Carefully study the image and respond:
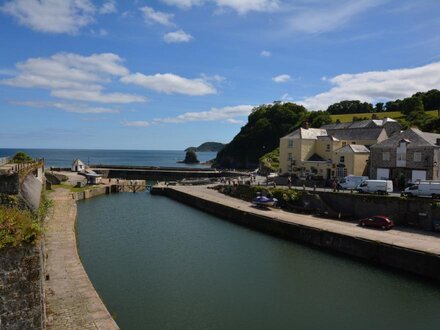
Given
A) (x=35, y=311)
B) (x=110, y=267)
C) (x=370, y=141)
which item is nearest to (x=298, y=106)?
(x=370, y=141)

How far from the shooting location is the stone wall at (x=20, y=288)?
8.62 m

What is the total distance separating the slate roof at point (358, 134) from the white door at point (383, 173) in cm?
754

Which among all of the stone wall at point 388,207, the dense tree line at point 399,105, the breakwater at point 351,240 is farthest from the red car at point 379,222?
the dense tree line at point 399,105

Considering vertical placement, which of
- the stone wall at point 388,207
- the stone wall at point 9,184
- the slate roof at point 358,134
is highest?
the slate roof at point 358,134

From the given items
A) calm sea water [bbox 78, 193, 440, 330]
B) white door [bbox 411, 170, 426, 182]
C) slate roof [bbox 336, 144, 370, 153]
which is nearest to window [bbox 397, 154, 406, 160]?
white door [bbox 411, 170, 426, 182]

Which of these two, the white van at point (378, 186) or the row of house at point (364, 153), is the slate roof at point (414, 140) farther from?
the white van at point (378, 186)

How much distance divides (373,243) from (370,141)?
24.5m

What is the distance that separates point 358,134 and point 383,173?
1015cm

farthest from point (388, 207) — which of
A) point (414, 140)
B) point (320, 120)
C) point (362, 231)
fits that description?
point (320, 120)

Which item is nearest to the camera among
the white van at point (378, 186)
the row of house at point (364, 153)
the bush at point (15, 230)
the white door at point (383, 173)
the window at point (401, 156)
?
the bush at point (15, 230)

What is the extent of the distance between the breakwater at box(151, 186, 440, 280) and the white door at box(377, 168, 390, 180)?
1148cm

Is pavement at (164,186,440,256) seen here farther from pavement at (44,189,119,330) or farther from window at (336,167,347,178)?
pavement at (44,189,119,330)

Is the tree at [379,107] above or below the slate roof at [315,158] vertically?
above

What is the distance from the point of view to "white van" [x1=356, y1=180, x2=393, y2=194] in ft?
109
